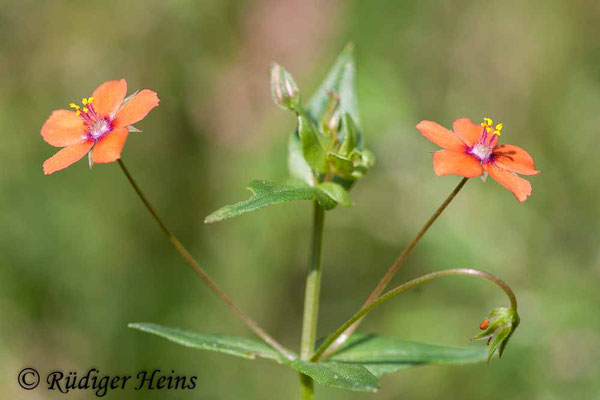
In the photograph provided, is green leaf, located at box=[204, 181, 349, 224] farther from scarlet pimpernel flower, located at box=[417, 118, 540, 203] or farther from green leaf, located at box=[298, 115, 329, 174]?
scarlet pimpernel flower, located at box=[417, 118, 540, 203]

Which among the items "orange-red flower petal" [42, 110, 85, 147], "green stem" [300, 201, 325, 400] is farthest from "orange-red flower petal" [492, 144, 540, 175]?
"orange-red flower petal" [42, 110, 85, 147]

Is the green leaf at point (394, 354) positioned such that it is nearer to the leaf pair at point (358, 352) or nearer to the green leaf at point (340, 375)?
the leaf pair at point (358, 352)

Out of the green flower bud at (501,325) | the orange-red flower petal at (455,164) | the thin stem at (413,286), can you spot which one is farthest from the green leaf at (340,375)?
the orange-red flower petal at (455,164)

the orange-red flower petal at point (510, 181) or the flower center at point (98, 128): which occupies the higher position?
the orange-red flower petal at point (510, 181)

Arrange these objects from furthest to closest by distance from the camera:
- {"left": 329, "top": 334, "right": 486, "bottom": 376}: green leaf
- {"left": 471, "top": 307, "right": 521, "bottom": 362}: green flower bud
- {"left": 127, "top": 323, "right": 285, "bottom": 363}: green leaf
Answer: {"left": 329, "top": 334, "right": 486, "bottom": 376}: green leaf → {"left": 127, "top": 323, "right": 285, "bottom": 363}: green leaf → {"left": 471, "top": 307, "right": 521, "bottom": 362}: green flower bud

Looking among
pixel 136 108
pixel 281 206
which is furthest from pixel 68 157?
pixel 281 206

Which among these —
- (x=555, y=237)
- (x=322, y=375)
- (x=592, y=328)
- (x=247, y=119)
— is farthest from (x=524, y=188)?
(x=247, y=119)

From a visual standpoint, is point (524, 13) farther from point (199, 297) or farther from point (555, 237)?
point (199, 297)
